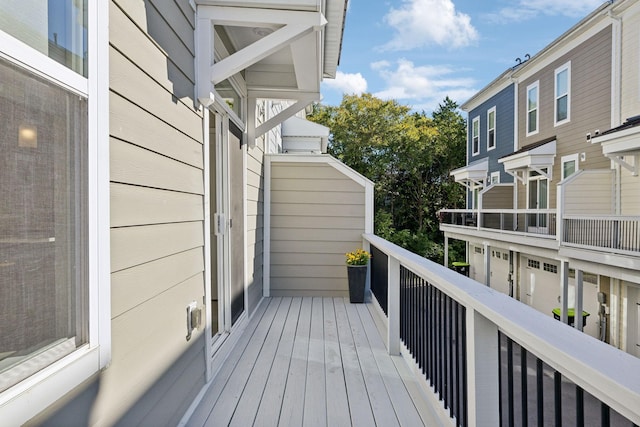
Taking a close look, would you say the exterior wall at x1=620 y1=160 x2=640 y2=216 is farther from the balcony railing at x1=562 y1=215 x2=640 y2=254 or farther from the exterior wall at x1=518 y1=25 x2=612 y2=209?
the balcony railing at x1=562 y1=215 x2=640 y2=254

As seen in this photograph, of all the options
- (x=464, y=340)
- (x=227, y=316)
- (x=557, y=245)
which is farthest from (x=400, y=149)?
(x=464, y=340)

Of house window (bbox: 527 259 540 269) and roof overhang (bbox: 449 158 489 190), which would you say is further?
roof overhang (bbox: 449 158 489 190)

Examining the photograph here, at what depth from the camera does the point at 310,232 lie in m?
5.04

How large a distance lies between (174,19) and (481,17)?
927 inches

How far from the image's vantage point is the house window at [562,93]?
28.8 ft

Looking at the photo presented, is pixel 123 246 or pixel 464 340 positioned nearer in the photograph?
pixel 123 246

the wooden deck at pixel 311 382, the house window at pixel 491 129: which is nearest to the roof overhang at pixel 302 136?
the house window at pixel 491 129

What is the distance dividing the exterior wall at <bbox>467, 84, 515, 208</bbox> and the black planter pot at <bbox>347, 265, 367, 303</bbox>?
28.5 ft

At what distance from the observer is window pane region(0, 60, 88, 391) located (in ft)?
2.77

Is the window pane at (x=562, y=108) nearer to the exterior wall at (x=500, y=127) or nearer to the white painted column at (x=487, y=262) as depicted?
the exterior wall at (x=500, y=127)

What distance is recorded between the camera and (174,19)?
6.15 feet

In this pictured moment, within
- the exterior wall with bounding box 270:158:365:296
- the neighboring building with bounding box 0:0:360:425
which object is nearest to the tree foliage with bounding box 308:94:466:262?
the exterior wall with bounding box 270:158:365:296

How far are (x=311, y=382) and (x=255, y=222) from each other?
7.68 ft

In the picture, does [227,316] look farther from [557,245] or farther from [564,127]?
[564,127]
